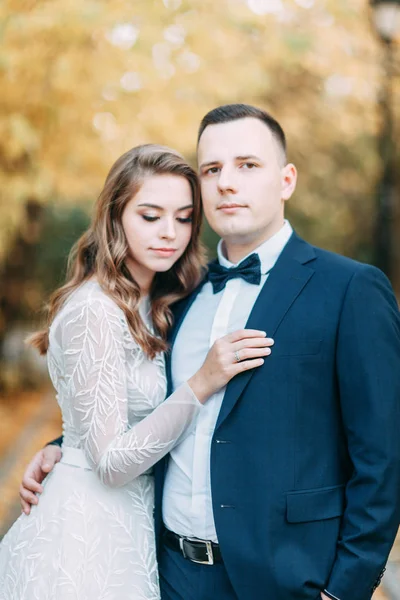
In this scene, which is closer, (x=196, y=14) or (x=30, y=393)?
(x=196, y=14)

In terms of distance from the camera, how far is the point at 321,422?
7.75 feet

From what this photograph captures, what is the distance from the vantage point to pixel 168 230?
2.79 meters

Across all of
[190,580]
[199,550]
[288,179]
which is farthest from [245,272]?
[190,580]

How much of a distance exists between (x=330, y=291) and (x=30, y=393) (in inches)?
380

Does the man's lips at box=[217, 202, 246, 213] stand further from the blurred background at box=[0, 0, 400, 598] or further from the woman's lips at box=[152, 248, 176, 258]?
the blurred background at box=[0, 0, 400, 598]

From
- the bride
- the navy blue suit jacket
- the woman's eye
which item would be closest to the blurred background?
the bride

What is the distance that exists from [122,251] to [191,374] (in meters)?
0.58

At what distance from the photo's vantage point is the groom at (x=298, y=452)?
228 centimetres

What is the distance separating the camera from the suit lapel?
241cm

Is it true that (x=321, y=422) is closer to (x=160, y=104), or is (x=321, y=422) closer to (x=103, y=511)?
(x=103, y=511)

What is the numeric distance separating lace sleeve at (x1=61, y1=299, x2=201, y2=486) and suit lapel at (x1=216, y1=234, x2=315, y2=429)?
16 centimetres

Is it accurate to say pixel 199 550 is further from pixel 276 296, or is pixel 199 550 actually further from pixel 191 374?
pixel 276 296

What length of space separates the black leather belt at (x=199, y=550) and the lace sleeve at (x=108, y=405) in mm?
300

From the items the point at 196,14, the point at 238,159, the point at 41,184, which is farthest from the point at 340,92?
the point at 238,159
